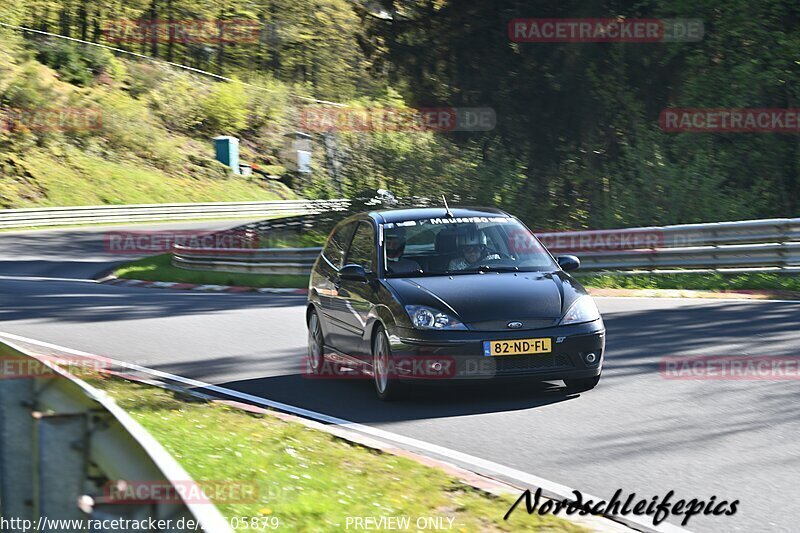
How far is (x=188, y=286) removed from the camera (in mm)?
25156

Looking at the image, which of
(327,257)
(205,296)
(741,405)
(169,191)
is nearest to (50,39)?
(169,191)

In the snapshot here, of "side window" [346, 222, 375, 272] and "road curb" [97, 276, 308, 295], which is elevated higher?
"side window" [346, 222, 375, 272]

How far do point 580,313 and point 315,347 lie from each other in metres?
3.14

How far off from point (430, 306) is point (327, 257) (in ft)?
8.34

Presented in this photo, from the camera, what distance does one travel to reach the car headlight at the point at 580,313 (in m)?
9.04

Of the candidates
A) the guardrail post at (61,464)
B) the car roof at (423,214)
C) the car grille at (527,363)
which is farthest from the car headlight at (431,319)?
the guardrail post at (61,464)

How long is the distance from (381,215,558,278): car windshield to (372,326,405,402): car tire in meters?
0.62

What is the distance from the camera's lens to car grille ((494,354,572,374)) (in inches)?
348

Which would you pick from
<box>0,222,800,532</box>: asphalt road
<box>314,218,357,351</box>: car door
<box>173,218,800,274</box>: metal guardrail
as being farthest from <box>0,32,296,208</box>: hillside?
<box>314,218,357,351</box>: car door

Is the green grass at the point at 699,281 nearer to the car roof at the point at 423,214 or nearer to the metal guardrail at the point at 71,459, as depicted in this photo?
the car roof at the point at 423,214

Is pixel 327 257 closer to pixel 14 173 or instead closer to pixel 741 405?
pixel 741 405

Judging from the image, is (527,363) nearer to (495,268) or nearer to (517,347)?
(517,347)

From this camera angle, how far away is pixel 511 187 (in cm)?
2645

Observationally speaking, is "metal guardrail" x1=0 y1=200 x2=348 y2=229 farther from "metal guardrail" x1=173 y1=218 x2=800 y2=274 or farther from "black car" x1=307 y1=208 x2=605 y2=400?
"black car" x1=307 y1=208 x2=605 y2=400
